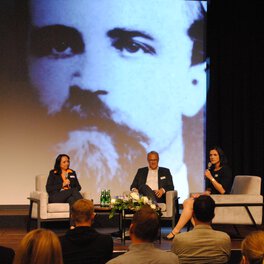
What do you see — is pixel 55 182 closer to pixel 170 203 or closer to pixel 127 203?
pixel 127 203

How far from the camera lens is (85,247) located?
3.09 meters

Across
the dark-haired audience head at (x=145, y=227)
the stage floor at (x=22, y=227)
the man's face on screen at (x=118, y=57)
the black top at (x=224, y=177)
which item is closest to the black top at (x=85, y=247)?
the dark-haired audience head at (x=145, y=227)

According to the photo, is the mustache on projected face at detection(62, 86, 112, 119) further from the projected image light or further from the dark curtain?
the dark curtain

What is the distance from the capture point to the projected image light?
26.7 feet

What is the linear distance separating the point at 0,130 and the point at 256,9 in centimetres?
391

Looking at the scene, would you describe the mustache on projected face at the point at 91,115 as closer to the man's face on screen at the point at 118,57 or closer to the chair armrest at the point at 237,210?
the man's face on screen at the point at 118,57

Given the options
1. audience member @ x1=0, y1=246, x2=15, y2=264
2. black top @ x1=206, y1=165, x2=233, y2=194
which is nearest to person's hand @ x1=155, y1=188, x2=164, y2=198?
black top @ x1=206, y1=165, x2=233, y2=194

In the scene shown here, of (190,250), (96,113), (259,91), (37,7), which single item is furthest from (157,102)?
(190,250)

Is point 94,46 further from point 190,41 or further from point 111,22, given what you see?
point 190,41

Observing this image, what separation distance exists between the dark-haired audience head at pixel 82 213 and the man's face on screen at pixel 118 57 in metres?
4.92

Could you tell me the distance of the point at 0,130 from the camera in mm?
8109

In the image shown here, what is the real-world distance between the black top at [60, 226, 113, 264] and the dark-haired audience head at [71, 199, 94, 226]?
0.08 m

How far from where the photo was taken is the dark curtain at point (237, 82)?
8242 mm

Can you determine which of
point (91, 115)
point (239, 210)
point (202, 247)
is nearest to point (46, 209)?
point (91, 115)
